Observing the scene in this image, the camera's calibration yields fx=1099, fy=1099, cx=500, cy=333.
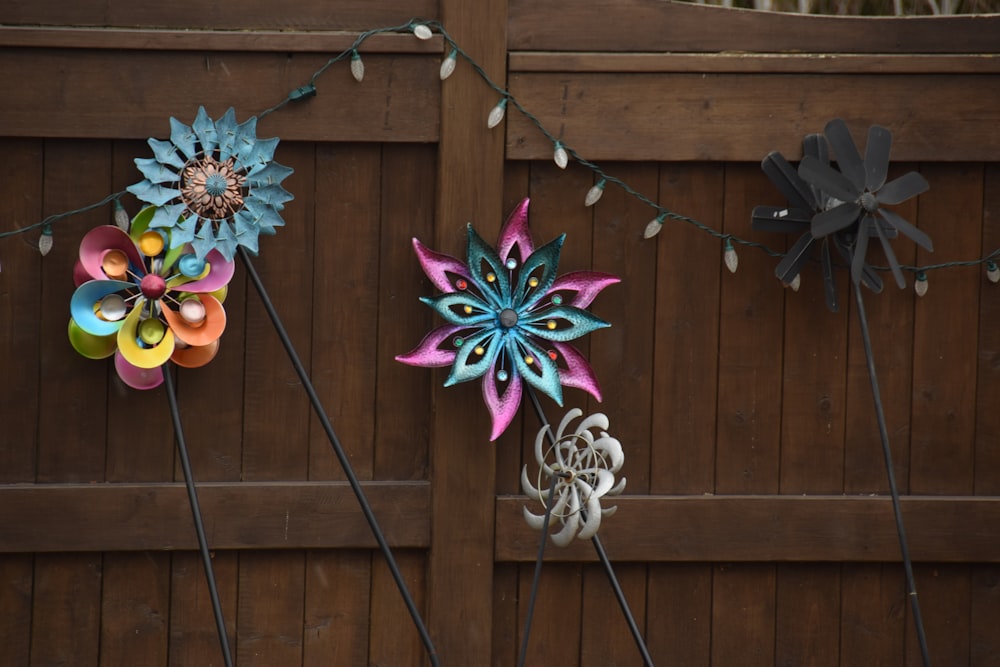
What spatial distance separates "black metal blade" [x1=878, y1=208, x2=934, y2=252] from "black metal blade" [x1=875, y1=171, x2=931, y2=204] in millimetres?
31

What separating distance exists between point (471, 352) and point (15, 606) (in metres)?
1.19

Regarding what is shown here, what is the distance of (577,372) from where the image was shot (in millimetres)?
2475

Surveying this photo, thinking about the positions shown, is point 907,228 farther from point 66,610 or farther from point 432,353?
point 66,610

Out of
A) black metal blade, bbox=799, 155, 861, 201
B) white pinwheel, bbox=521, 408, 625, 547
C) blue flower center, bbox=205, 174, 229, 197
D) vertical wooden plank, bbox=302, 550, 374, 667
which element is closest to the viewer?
white pinwheel, bbox=521, 408, 625, 547

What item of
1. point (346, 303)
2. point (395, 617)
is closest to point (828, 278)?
point (346, 303)

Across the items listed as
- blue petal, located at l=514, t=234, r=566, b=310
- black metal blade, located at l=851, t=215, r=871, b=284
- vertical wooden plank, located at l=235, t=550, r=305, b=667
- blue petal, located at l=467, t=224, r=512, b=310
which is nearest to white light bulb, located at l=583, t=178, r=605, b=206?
blue petal, located at l=514, t=234, r=566, b=310

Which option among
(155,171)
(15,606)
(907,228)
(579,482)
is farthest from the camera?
(15,606)

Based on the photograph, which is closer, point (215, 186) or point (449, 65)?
point (215, 186)

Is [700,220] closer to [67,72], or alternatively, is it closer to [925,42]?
[925,42]

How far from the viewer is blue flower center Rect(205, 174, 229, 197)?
2.23 meters

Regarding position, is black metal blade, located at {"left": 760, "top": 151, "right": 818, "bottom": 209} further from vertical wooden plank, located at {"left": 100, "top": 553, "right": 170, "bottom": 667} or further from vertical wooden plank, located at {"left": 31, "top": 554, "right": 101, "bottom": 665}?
vertical wooden plank, located at {"left": 31, "top": 554, "right": 101, "bottom": 665}

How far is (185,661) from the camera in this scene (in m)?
2.54

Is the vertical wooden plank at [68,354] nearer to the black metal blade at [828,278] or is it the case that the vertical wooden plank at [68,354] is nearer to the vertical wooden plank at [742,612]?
the vertical wooden plank at [742,612]

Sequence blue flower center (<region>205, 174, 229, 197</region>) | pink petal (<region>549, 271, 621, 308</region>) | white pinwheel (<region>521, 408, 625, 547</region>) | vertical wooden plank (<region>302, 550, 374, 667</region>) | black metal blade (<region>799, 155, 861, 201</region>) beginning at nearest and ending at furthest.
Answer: white pinwheel (<region>521, 408, 625, 547</region>), blue flower center (<region>205, 174, 229, 197</region>), black metal blade (<region>799, 155, 861, 201</region>), pink petal (<region>549, 271, 621, 308</region>), vertical wooden plank (<region>302, 550, 374, 667</region>)
